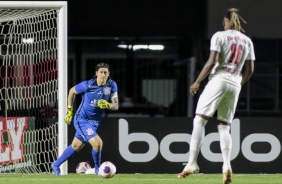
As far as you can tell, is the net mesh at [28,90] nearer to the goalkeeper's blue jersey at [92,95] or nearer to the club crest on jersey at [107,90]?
the goalkeeper's blue jersey at [92,95]

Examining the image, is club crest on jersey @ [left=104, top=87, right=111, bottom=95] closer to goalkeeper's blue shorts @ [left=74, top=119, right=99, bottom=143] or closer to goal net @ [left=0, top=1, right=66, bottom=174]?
goalkeeper's blue shorts @ [left=74, top=119, right=99, bottom=143]

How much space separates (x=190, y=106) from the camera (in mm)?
16484

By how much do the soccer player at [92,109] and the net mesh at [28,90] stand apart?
79 centimetres

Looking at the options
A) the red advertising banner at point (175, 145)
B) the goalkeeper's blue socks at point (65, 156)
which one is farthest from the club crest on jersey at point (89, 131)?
the red advertising banner at point (175, 145)

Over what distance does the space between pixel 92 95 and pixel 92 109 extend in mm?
168

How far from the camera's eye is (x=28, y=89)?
14859 mm

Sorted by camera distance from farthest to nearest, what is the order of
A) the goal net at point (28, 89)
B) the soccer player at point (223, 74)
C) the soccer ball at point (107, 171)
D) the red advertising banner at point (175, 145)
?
the red advertising banner at point (175, 145) < the goal net at point (28, 89) < the soccer ball at point (107, 171) < the soccer player at point (223, 74)

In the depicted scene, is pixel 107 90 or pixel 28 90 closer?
pixel 107 90

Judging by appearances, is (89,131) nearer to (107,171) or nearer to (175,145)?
(107,171)

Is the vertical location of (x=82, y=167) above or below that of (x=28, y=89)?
below

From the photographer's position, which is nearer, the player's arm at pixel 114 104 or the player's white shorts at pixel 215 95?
the player's white shorts at pixel 215 95

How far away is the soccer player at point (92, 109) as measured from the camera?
1352 cm

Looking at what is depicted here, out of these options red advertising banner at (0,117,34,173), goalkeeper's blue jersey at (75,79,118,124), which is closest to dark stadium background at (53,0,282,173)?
red advertising banner at (0,117,34,173)

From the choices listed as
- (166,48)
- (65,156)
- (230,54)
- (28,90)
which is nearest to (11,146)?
(28,90)
